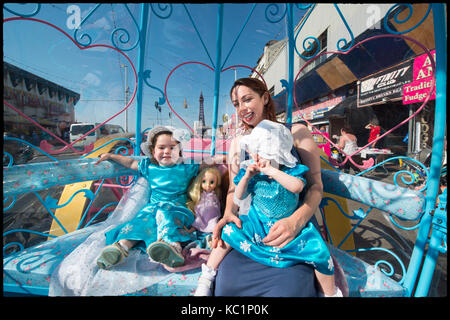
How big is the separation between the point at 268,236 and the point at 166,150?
3.33 feet

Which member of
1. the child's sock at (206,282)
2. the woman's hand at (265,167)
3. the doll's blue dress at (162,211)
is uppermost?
the woman's hand at (265,167)

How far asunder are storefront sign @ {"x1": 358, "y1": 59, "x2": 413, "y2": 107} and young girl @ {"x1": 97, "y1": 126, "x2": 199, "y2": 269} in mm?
6749

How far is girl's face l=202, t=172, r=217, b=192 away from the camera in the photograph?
1.46 meters

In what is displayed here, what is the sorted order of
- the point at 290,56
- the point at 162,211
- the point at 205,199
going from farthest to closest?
1. the point at 290,56
2. the point at 205,199
3. the point at 162,211

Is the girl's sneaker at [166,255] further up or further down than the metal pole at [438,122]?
further down

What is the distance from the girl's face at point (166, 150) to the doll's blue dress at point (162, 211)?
0.06 meters

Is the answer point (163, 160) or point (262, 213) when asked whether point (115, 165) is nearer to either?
point (163, 160)

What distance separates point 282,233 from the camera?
93 centimetres

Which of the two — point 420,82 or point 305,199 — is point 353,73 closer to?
point 420,82

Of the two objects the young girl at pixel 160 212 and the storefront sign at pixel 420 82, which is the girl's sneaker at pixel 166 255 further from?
the storefront sign at pixel 420 82

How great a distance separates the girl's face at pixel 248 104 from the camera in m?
1.18

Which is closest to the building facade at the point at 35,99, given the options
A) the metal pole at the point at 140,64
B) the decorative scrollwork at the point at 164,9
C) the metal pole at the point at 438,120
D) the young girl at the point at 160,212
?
the metal pole at the point at 140,64

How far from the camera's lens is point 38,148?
141 centimetres

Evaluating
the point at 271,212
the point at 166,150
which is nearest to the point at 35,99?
the point at 166,150
